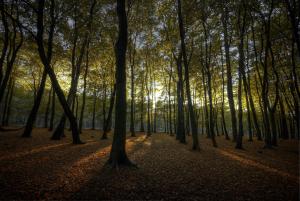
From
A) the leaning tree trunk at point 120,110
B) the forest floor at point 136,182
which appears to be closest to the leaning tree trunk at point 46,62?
the forest floor at point 136,182

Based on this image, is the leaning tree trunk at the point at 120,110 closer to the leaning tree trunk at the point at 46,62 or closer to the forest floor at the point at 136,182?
the forest floor at the point at 136,182

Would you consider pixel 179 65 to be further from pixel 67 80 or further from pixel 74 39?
pixel 67 80

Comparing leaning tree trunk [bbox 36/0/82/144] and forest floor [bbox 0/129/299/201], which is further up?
leaning tree trunk [bbox 36/0/82/144]

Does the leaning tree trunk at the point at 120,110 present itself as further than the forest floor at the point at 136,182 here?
Yes

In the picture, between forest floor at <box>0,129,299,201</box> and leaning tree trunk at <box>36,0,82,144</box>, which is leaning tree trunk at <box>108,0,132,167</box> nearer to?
forest floor at <box>0,129,299,201</box>

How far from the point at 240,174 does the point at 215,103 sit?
2380 cm

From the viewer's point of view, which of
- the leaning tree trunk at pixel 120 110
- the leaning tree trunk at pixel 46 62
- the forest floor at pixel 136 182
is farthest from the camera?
the leaning tree trunk at pixel 46 62

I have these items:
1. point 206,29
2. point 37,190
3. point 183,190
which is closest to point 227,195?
point 183,190

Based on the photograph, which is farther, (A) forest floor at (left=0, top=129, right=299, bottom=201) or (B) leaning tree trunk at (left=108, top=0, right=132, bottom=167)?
(B) leaning tree trunk at (left=108, top=0, right=132, bottom=167)

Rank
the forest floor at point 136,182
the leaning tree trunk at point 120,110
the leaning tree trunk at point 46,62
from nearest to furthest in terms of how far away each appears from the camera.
Answer: 1. the forest floor at point 136,182
2. the leaning tree trunk at point 120,110
3. the leaning tree trunk at point 46,62

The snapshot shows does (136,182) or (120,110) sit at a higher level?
(120,110)

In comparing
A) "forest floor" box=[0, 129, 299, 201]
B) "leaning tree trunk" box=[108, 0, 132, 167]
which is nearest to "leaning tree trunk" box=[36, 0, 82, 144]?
"forest floor" box=[0, 129, 299, 201]

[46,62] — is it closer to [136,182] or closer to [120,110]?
[120,110]

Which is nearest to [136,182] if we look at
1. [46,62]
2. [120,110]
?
[120,110]
